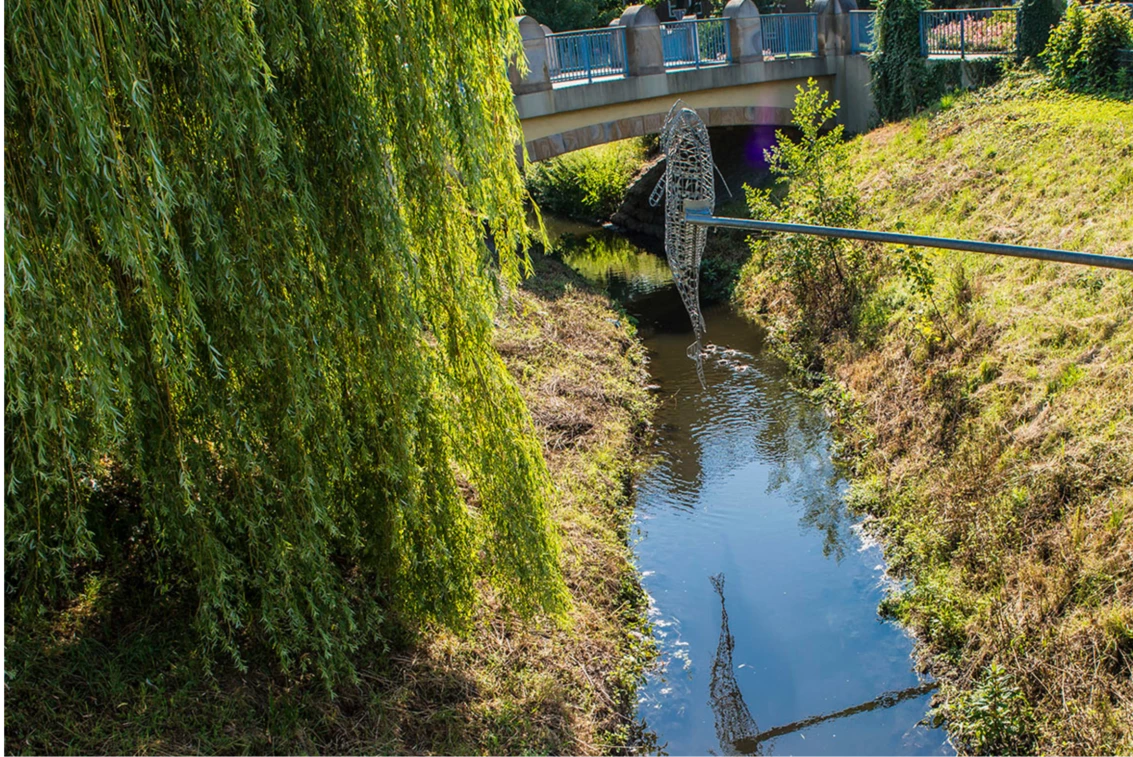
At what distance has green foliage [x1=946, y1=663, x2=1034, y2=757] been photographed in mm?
6199

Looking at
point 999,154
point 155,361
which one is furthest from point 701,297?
point 155,361

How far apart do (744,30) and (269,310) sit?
16.8 metres

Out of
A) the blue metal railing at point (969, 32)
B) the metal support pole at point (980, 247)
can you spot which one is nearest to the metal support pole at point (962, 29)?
the blue metal railing at point (969, 32)

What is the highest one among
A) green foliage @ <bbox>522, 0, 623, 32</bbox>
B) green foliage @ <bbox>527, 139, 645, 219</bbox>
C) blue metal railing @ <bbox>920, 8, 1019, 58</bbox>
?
green foliage @ <bbox>522, 0, 623, 32</bbox>

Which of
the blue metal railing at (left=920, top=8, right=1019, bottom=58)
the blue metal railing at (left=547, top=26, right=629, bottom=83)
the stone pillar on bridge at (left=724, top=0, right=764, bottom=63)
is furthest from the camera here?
the stone pillar on bridge at (left=724, top=0, right=764, bottom=63)

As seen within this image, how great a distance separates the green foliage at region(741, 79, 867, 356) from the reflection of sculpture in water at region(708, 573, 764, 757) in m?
7.06

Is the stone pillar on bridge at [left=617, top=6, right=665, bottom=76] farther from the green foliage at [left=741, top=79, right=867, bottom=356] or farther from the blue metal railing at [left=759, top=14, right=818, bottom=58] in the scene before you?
the green foliage at [left=741, top=79, right=867, bottom=356]

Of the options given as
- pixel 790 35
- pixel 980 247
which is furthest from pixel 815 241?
pixel 980 247

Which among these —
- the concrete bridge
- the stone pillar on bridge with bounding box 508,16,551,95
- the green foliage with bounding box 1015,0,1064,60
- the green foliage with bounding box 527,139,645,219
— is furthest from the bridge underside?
the green foliage with bounding box 527,139,645,219

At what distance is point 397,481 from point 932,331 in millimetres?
7840

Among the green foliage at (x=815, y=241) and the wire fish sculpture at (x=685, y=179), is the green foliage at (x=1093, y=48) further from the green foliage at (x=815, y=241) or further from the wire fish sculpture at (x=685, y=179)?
the wire fish sculpture at (x=685, y=179)

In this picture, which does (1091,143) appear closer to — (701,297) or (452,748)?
(701,297)

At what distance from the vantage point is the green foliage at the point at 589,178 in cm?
2635

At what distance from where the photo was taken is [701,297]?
18.2m
